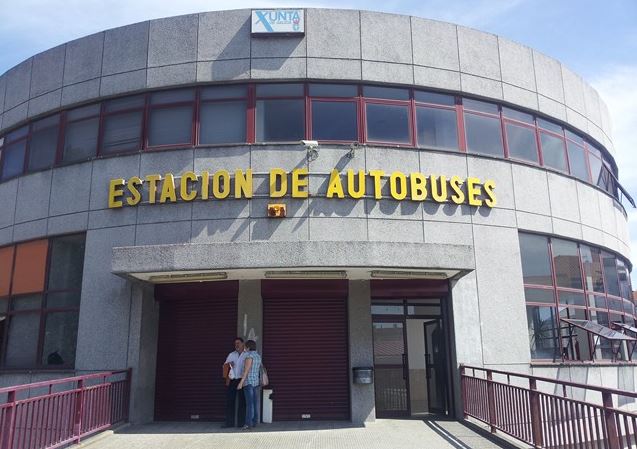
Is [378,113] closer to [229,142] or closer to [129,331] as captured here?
[229,142]

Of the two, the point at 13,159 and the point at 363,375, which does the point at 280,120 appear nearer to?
the point at 363,375

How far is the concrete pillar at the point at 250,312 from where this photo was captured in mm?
12000

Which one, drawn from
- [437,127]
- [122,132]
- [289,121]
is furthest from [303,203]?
Answer: [122,132]

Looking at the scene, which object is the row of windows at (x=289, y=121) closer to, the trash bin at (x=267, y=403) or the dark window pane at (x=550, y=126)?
the dark window pane at (x=550, y=126)

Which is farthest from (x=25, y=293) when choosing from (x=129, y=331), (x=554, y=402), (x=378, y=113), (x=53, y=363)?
(x=554, y=402)

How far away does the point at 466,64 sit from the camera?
1391 cm

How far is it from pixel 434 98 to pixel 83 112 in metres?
9.06

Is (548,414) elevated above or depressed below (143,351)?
below

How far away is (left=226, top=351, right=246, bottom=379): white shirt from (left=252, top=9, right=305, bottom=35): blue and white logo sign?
7.62 m

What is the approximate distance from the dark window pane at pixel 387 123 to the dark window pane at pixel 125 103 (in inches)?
223

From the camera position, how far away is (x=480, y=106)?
14023mm

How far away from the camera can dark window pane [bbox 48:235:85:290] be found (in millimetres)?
13062

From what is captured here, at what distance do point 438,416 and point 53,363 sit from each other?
8901 mm

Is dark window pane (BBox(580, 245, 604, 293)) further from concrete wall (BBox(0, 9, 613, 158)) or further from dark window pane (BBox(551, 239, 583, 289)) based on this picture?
concrete wall (BBox(0, 9, 613, 158))
